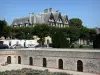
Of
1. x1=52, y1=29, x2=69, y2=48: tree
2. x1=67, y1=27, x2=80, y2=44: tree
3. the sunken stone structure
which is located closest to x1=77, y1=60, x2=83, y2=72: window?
the sunken stone structure

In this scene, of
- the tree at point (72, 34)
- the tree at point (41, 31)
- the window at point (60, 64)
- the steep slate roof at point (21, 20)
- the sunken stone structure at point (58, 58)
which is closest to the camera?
the sunken stone structure at point (58, 58)

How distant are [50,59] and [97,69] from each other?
9330mm

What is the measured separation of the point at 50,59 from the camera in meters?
40.8

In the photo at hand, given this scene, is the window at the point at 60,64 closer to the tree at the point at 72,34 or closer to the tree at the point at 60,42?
the tree at the point at 60,42

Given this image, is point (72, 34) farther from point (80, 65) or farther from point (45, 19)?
point (80, 65)

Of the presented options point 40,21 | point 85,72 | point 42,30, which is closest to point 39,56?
point 85,72

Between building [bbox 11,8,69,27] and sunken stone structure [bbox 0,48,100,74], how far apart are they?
2929 cm

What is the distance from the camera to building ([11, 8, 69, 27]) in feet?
247

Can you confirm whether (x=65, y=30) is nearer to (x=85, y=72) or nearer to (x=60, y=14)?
(x=60, y=14)

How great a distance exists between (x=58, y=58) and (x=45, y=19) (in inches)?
1493

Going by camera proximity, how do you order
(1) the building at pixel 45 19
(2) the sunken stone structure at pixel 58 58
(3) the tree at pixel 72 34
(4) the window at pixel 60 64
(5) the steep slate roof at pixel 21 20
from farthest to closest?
1. (5) the steep slate roof at pixel 21 20
2. (1) the building at pixel 45 19
3. (3) the tree at pixel 72 34
4. (4) the window at pixel 60 64
5. (2) the sunken stone structure at pixel 58 58

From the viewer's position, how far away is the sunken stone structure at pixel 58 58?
35.0 meters

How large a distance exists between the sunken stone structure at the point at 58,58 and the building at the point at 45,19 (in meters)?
29.3

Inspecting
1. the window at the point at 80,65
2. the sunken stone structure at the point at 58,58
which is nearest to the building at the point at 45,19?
the sunken stone structure at the point at 58,58
